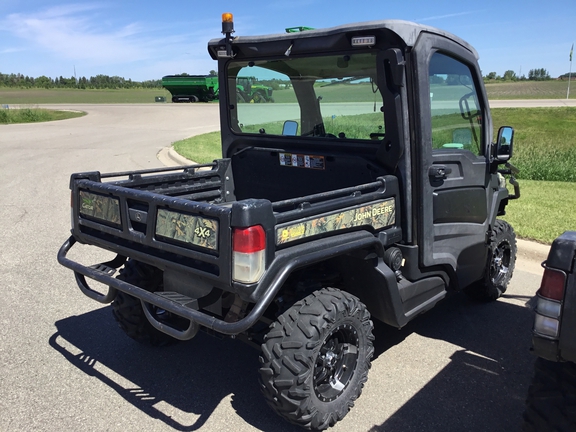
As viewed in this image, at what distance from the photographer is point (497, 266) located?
15.1 ft

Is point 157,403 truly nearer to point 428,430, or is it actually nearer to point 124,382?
point 124,382

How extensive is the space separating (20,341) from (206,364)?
1.48 m

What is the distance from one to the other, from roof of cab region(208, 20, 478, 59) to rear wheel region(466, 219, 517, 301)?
1554 millimetres

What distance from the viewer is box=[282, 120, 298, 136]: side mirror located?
410cm

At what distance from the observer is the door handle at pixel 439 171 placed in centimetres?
337

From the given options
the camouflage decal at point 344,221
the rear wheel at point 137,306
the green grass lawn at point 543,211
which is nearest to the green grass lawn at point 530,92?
the green grass lawn at point 543,211

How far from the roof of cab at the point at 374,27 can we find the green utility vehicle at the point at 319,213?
12 mm

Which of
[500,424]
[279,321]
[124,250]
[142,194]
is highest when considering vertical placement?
[142,194]

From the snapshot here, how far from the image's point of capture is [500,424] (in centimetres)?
296

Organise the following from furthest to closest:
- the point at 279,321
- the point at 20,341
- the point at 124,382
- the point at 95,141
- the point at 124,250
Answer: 1. the point at 95,141
2. the point at 20,341
3. the point at 124,382
4. the point at 124,250
5. the point at 279,321

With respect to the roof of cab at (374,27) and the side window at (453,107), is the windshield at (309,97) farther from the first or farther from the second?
the side window at (453,107)

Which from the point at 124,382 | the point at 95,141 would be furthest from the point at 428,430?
the point at 95,141

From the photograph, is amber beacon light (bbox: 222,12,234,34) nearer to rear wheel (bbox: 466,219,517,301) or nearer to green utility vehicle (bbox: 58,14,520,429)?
green utility vehicle (bbox: 58,14,520,429)

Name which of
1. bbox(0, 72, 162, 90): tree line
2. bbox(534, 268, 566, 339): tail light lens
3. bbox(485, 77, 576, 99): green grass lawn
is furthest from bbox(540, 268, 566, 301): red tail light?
bbox(0, 72, 162, 90): tree line
